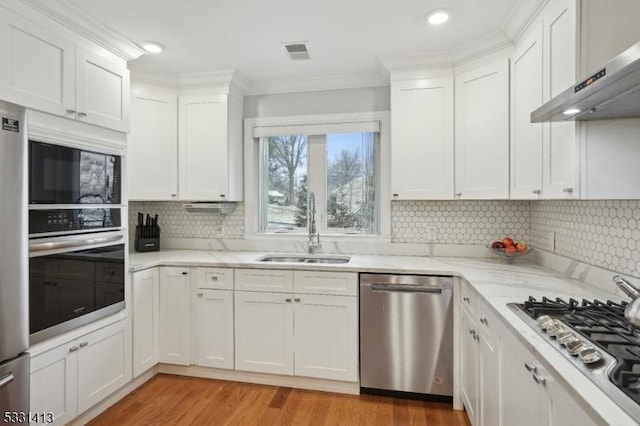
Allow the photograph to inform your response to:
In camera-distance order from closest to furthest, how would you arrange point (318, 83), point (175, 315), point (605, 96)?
point (605, 96)
point (175, 315)
point (318, 83)

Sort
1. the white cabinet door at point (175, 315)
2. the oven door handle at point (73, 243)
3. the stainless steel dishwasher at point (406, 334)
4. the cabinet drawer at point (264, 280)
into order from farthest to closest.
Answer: the white cabinet door at point (175, 315) < the cabinet drawer at point (264, 280) < the stainless steel dishwasher at point (406, 334) < the oven door handle at point (73, 243)

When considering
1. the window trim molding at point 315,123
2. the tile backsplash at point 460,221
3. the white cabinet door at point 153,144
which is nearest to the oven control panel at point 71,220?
the white cabinet door at point 153,144

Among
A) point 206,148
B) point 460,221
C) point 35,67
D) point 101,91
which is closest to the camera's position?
point 35,67

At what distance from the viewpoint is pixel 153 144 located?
3.12 metres

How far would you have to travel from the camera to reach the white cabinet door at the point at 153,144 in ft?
10.0

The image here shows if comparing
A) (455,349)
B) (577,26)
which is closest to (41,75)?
(577,26)

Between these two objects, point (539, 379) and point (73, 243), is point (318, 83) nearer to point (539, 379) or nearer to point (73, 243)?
point (73, 243)

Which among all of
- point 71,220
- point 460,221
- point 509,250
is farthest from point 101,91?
point 509,250

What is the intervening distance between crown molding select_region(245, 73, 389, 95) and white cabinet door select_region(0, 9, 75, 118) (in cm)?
159

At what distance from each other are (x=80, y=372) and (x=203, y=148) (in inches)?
74.8

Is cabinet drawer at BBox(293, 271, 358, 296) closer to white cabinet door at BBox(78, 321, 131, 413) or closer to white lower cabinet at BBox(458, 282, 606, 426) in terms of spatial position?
white lower cabinet at BBox(458, 282, 606, 426)

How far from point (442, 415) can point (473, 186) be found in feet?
5.30

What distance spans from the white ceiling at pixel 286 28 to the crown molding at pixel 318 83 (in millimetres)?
163

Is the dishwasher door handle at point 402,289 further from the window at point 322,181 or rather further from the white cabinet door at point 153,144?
the white cabinet door at point 153,144
